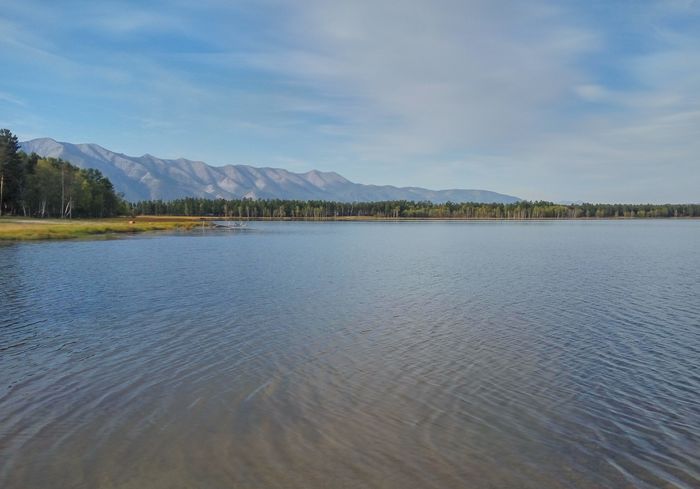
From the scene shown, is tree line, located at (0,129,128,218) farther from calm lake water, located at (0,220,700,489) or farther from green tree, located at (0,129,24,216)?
calm lake water, located at (0,220,700,489)

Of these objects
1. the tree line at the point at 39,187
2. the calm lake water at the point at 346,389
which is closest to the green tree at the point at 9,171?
the tree line at the point at 39,187

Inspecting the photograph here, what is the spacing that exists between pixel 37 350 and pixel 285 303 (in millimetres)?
12639

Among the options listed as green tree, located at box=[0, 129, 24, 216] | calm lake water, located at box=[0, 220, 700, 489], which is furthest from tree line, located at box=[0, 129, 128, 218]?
calm lake water, located at box=[0, 220, 700, 489]

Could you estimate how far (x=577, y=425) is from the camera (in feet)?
36.8

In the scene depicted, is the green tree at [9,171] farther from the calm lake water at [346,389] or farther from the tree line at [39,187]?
the calm lake water at [346,389]

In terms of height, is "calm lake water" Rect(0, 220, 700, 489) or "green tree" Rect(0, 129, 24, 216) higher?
"green tree" Rect(0, 129, 24, 216)

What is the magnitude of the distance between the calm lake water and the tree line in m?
91.8

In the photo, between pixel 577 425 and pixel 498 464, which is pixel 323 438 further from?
pixel 577 425

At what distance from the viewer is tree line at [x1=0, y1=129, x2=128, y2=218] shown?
4070 inches

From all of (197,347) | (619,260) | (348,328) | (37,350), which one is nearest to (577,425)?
(348,328)

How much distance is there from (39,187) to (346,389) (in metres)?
126

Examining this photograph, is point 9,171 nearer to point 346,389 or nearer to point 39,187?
point 39,187

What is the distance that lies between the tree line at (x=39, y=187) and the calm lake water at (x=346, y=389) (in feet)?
301

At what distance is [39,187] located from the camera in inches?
4508
